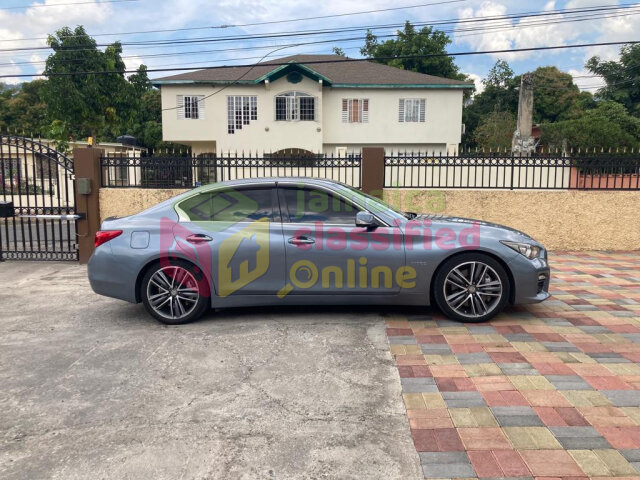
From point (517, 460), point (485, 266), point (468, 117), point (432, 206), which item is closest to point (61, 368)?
point (517, 460)

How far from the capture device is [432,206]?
10008mm

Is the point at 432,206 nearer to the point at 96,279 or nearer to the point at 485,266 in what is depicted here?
the point at 485,266

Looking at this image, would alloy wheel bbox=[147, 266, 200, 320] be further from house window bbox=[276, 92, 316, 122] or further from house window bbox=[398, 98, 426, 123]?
house window bbox=[398, 98, 426, 123]

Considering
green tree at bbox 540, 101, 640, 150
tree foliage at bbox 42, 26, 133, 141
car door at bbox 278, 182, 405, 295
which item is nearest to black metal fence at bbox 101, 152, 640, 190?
car door at bbox 278, 182, 405, 295

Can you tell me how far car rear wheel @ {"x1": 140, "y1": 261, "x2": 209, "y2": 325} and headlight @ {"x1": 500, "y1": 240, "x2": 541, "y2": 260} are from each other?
10.2 feet

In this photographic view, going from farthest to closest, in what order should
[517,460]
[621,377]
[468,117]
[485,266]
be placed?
[468,117] < [485,266] < [621,377] < [517,460]

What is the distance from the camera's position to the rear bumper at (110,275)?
17.4ft

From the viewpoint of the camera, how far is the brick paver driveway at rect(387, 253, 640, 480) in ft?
9.25

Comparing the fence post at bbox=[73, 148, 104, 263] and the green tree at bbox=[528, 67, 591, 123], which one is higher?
the green tree at bbox=[528, 67, 591, 123]

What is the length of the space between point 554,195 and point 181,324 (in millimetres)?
7527

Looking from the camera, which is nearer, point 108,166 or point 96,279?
point 96,279

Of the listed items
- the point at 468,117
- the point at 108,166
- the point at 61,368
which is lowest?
the point at 61,368

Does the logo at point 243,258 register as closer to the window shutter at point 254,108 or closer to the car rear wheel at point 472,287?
the car rear wheel at point 472,287

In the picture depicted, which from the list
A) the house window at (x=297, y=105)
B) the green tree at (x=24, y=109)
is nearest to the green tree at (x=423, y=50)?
the house window at (x=297, y=105)
